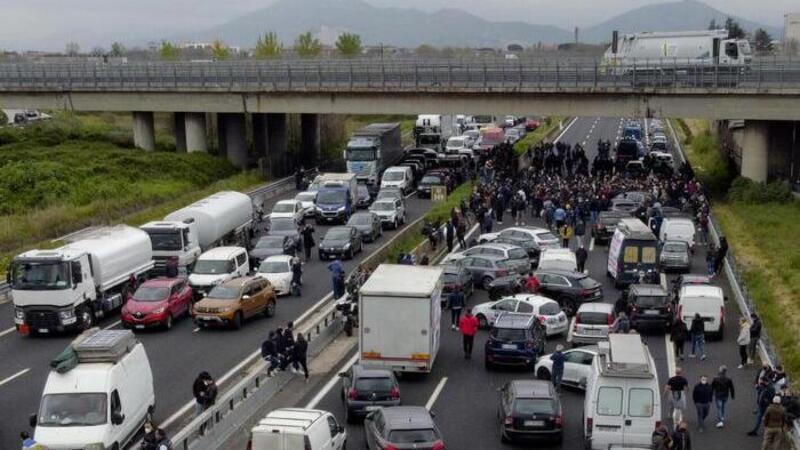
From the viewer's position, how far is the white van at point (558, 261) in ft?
120

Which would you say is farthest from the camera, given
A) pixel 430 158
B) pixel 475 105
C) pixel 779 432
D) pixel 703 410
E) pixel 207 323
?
pixel 430 158

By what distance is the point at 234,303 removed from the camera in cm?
3109

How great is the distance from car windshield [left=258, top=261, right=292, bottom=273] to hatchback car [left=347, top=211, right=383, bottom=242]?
8.82m

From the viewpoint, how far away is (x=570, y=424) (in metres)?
23.1

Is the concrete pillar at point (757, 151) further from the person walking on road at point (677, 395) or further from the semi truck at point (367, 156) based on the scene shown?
the person walking on road at point (677, 395)

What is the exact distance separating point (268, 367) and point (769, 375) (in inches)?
452

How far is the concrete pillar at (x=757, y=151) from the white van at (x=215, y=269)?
31961mm

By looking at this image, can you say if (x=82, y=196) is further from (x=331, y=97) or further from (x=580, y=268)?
(x=580, y=268)

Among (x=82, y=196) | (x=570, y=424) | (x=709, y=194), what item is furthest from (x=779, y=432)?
(x=82, y=196)

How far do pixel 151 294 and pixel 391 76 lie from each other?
35.1 metres

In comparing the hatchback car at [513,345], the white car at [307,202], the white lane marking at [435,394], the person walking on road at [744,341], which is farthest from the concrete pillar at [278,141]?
the person walking on road at [744,341]

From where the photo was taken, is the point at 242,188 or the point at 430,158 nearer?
the point at 242,188

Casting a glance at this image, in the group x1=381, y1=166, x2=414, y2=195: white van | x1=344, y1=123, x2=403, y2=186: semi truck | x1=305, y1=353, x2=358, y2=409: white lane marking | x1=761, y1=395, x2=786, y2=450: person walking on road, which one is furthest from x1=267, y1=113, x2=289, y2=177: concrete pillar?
x1=761, y1=395, x2=786, y2=450: person walking on road

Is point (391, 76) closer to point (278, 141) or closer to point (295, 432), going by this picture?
point (278, 141)
